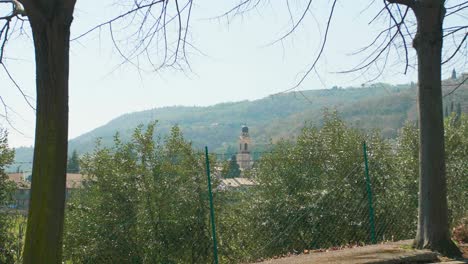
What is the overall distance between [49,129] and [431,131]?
5.11 metres

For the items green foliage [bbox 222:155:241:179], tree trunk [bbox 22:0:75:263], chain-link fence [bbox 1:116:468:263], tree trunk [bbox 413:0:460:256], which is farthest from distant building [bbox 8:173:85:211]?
tree trunk [bbox 413:0:460:256]

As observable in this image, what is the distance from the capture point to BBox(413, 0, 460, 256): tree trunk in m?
8.34

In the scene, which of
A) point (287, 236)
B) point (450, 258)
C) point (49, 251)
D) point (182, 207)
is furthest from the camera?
point (182, 207)

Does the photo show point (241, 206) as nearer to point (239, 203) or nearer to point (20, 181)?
point (239, 203)

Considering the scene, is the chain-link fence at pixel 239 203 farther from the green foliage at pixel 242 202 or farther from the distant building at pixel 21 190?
the distant building at pixel 21 190

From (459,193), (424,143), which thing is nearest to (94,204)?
(459,193)

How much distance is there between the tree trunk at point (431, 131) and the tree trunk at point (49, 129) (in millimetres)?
4841

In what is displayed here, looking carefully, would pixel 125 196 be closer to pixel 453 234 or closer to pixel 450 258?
pixel 453 234

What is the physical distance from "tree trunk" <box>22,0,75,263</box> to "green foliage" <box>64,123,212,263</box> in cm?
888

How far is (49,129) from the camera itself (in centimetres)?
582

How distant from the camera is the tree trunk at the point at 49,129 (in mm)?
5742

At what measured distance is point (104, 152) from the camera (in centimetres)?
2033

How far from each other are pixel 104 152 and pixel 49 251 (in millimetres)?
14840

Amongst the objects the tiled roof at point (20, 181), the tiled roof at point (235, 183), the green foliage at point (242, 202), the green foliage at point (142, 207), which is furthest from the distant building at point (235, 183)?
the tiled roof at point (20, 181)
